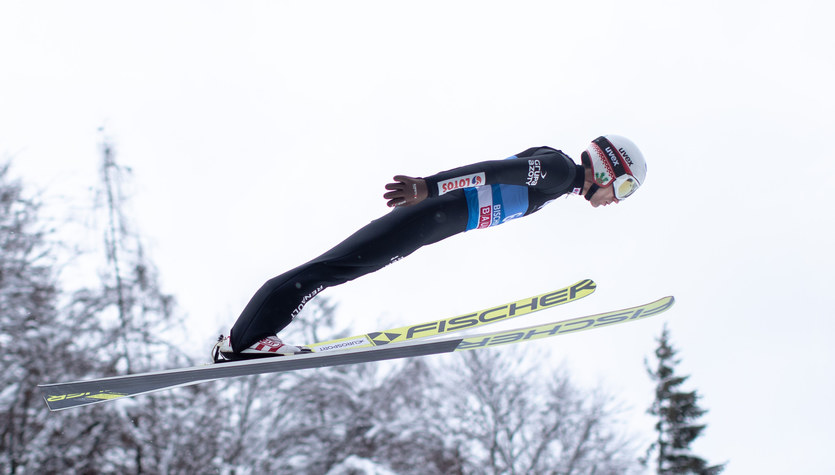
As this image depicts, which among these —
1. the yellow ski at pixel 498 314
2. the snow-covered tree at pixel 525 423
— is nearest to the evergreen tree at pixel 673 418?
the snow-covered tree at pixel 525 423

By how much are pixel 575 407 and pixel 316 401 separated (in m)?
8.79

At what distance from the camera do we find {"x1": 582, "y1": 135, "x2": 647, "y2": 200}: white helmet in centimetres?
442

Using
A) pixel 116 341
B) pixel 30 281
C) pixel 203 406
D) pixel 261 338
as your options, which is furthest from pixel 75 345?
pixel 261 338

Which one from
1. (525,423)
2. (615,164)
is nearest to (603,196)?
(615,164)

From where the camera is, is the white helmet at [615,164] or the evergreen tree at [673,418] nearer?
the white helmet at [615,164]

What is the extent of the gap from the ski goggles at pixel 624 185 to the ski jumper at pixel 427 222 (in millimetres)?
283

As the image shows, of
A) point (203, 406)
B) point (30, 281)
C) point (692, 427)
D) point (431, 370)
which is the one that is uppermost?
point (30, 281)

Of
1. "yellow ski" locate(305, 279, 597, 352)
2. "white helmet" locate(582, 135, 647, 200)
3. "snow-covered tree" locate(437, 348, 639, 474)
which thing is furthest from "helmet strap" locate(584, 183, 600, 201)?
"snow-covered tree" locate(437, 348, 639, 474)

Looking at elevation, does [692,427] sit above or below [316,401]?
below

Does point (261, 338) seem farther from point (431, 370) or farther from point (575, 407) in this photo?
point (575, 407)

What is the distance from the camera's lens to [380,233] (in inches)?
152

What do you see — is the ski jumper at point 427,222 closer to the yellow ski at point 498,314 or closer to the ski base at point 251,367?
the ski base at point 251,367

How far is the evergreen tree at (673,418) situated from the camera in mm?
23781

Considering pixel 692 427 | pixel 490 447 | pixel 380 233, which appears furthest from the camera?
pixel 692 427
